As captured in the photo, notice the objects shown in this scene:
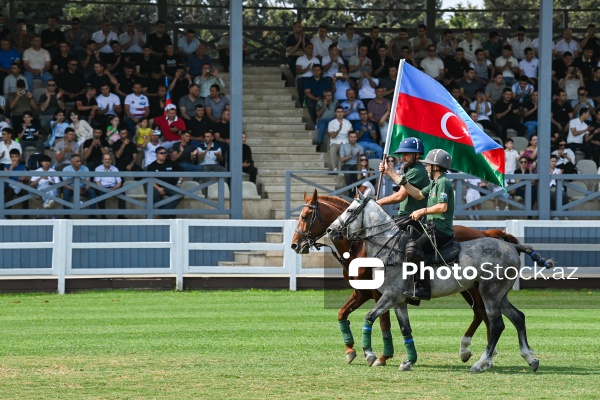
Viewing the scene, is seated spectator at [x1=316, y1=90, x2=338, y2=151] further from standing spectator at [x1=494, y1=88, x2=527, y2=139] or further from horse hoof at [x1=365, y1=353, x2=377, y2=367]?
horse hoof at [x1=365, y1=353, x2=377, y2=367]

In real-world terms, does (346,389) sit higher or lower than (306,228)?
lower

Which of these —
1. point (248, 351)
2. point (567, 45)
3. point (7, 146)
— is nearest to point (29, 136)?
point (7, 146)

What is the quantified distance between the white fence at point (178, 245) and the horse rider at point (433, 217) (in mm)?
8361

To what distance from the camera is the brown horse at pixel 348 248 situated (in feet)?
38.8

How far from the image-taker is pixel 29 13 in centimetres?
3662

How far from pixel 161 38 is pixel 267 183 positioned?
176 inches

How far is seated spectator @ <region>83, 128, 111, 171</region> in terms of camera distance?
21719 mm

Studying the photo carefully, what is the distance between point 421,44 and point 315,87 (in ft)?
10.7

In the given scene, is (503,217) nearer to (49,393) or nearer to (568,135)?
(568,135)

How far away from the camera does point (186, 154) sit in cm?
2219

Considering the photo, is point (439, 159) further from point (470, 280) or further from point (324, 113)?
point (324, 113)

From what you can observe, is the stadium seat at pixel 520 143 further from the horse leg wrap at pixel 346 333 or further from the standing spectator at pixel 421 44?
the horse leg wrap at pixel 346 333

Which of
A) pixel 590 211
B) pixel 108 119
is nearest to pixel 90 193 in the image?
pixel 108 119

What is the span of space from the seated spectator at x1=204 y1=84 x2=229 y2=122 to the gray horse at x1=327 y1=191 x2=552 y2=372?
12.4 m
